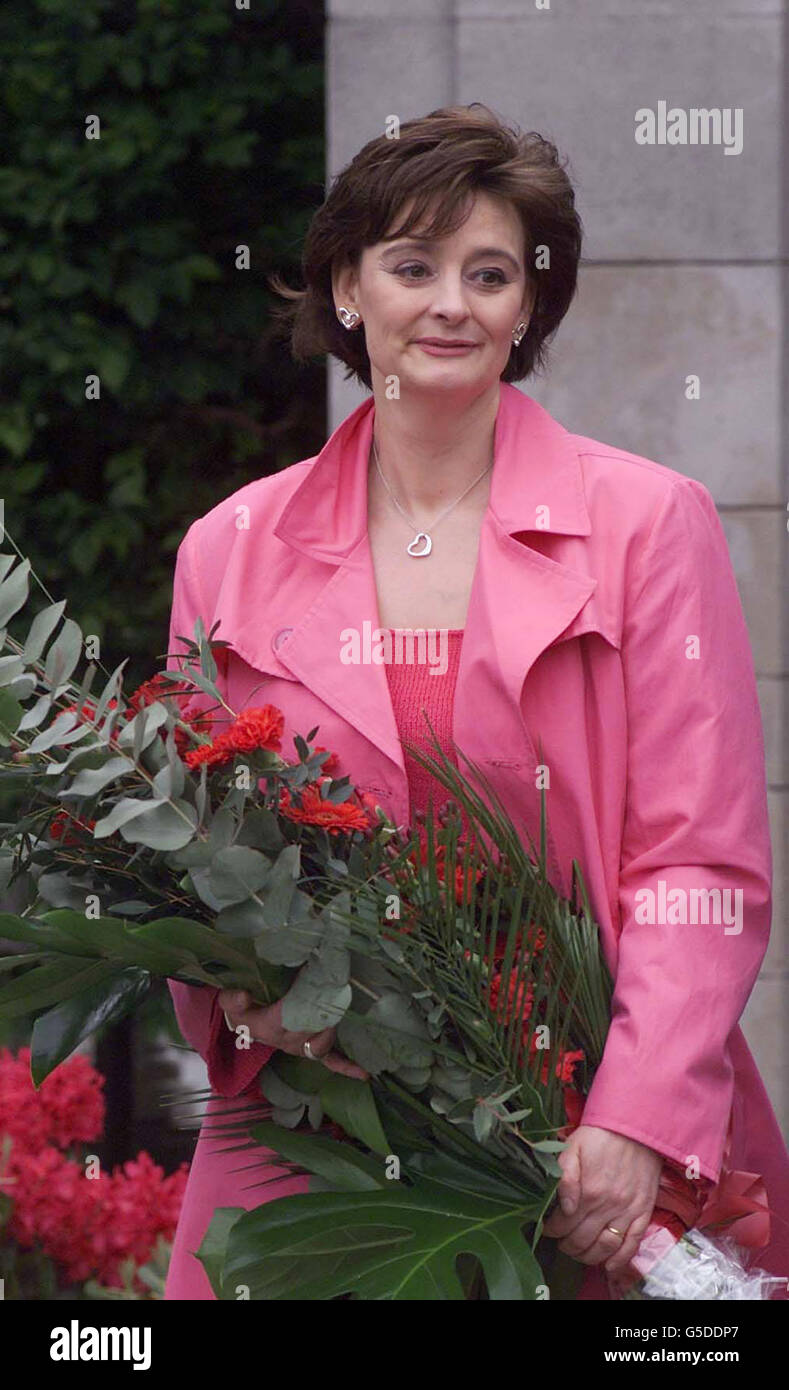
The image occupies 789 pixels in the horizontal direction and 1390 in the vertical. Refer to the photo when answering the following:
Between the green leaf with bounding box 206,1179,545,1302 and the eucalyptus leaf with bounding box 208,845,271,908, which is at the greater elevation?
the eucalyptus leaf with bounding box 208,845,271,908

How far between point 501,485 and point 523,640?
0.24 meters

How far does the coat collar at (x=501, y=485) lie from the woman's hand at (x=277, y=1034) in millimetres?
601

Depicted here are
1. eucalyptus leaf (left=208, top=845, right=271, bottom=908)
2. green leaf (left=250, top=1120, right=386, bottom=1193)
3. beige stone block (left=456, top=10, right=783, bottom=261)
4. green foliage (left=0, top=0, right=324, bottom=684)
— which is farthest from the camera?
green foliage (left=0, top=0, right=324, bottom=684)

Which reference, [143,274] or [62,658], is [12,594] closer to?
[62,658]

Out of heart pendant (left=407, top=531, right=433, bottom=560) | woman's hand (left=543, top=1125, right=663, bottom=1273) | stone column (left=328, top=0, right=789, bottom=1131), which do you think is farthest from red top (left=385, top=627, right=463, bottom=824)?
stone column (left=328, top=0, right=789, bottom=1131)

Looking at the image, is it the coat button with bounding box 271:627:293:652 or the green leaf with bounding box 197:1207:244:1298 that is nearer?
the green leaf with bounding box 197:1207:244:1298

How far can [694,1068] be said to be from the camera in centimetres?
207

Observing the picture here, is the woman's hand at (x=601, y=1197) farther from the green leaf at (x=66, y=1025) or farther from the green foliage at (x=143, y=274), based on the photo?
the green foliage at (x=143, y=274)

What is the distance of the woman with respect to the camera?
81.8 inches

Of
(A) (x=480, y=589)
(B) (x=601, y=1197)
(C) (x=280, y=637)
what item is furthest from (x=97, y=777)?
(B) (x=601, y=1197)

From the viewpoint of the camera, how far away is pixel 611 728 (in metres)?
2.19

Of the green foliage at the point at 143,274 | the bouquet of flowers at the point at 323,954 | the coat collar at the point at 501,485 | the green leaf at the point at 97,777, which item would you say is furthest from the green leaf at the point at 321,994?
the green foliage at the point at 143,274

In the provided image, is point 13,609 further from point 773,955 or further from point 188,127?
point 188,127

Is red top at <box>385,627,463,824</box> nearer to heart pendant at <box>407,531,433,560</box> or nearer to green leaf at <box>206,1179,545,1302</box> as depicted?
heart pendant at <box>407,531,433,560</box>
